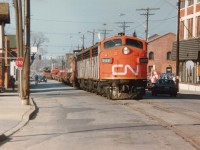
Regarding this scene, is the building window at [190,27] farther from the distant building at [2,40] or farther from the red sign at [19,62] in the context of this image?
the red sign at [19,62]

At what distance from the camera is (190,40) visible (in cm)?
5597

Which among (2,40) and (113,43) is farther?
(2,40)

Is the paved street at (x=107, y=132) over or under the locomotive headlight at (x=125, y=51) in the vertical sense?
under

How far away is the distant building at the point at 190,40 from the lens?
180 ft

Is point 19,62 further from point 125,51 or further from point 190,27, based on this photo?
point 190,27

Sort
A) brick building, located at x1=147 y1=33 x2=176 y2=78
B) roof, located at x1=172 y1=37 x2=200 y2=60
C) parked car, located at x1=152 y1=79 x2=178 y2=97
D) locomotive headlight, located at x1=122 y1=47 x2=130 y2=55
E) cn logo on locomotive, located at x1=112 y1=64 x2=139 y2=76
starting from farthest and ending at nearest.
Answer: brick building, located at x1=147 y1=33 x2=176 y2=78 < roof, located at x1=172 y1=37 x2=200 y2=60 < parked car, located at x1=152 y1=79 x2=178 y2=97 < locomotive headlight, located at x1=122 y1=47 x2=130 y2=55 < cn logo on locomotive, located at x1=112 y1=64 x2=139 y2=76

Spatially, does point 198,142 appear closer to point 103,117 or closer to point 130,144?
point 130,144

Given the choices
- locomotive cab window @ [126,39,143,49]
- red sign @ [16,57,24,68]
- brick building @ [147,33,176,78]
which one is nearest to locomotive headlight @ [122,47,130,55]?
locomotive cab window @ [126,39,143,49]

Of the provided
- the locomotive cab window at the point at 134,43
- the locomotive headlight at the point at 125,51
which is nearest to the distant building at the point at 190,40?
the locomotive cab window at the point at 134,43

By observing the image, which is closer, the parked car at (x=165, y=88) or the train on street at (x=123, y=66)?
the train on street at (x=123, y=66)

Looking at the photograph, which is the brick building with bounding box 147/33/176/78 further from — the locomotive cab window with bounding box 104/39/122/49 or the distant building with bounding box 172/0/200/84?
the locomotive cab window with bounding box 104/39/122/49

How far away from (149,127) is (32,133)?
381 centimetres

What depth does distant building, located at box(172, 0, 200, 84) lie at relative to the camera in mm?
54906

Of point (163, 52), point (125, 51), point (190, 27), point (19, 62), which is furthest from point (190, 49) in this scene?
point (163, 52)
